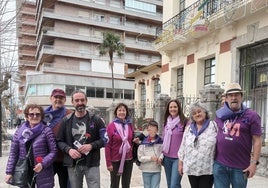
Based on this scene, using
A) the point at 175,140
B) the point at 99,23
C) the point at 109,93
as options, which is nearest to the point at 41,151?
the point at 175,140

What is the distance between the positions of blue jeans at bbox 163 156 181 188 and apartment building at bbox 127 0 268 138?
17.7 ft

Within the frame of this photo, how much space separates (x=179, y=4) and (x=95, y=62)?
1520 inches

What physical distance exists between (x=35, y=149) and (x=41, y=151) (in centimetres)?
8

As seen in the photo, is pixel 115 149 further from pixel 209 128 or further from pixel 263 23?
pixel 263 23

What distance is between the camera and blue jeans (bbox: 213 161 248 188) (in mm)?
3959

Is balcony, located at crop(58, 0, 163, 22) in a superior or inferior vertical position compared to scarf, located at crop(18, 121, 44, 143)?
superior

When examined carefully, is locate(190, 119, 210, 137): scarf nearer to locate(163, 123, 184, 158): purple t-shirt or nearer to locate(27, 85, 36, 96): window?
locate(163, 123, 184, 158): purple t-shirt

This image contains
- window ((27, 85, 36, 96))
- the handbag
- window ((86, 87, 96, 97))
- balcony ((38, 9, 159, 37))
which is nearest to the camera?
the handbag

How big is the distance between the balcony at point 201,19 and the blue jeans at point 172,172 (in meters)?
7.39

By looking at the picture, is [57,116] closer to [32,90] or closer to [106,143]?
[106,143]

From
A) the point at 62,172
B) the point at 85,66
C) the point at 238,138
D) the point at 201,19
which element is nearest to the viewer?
the point at 238,138

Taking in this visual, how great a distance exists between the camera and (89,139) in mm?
4285


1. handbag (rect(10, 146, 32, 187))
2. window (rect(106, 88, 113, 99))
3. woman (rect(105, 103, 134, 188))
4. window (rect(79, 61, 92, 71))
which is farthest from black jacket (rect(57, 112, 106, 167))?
window (rect(79, 61, 92, 71))

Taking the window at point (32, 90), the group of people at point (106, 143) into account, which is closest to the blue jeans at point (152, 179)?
the group of people at point (106, 143)
